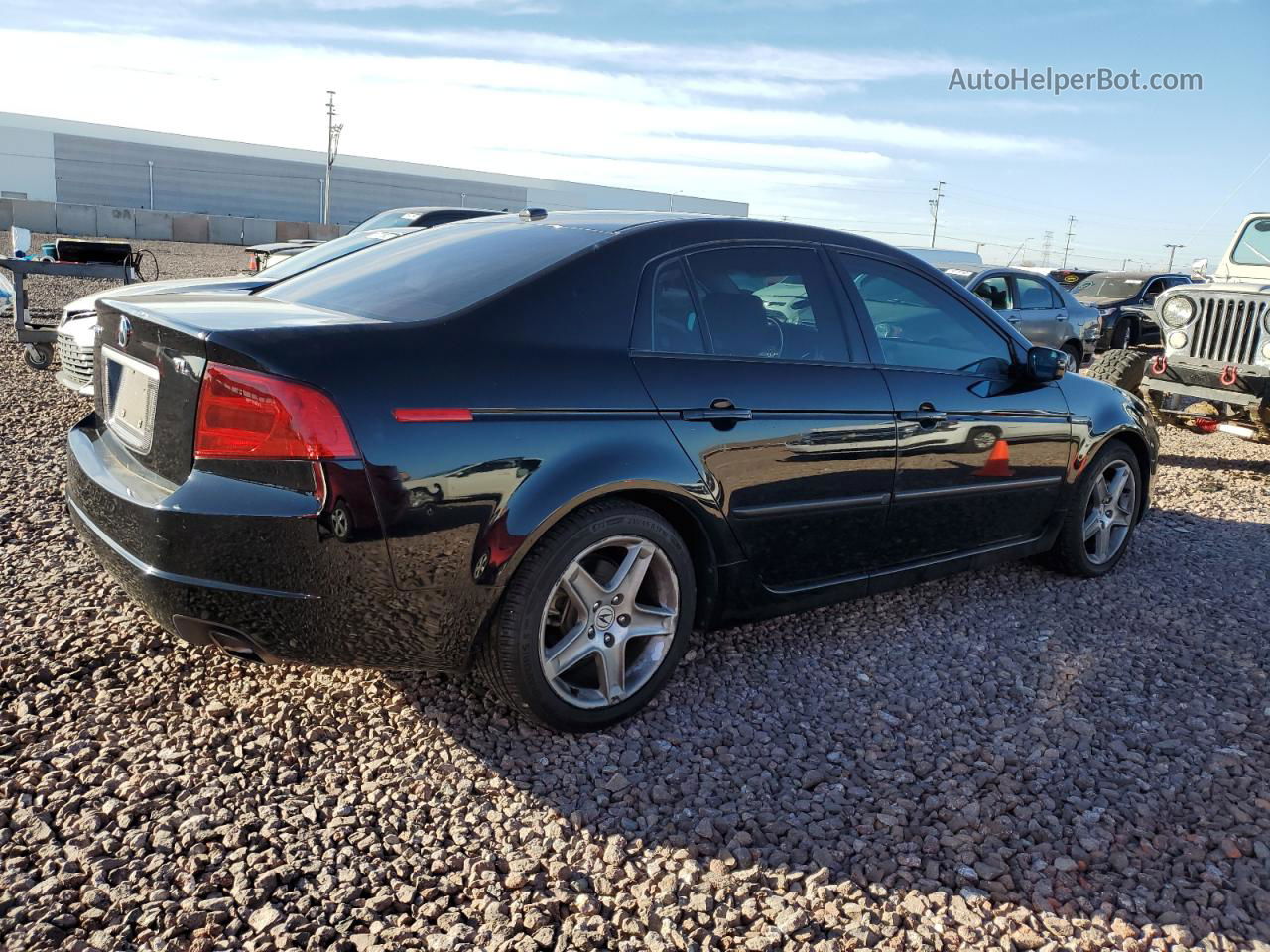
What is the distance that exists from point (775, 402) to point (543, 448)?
0.94 meters

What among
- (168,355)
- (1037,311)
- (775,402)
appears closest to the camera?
(168,355)

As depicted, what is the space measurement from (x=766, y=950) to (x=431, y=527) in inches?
50.8

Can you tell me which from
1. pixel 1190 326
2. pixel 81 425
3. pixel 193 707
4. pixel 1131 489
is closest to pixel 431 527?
pixel 193 707

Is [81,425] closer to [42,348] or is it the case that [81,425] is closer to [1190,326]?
[42,348]

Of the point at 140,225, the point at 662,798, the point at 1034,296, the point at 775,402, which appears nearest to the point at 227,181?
the point at 140,225

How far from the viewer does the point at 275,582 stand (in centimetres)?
256

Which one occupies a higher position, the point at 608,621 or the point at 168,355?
the point at 168,355

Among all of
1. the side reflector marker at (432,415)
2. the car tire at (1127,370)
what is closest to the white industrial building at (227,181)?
the car tire at (1127,370)

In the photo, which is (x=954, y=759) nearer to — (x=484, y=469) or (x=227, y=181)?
(x=484, y=469)

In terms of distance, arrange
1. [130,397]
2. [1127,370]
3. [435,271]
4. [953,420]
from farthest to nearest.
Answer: [1127,370], [953,420], [435,271], [130,397]

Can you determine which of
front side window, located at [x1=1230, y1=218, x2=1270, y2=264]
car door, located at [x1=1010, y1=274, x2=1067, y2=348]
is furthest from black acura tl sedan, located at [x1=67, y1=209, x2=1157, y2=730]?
car door, located at [x1=1010, y1=274, x2=1067, y2=348]

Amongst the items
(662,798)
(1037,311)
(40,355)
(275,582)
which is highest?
(1037,311)

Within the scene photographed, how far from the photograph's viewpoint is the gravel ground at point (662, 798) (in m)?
2.31

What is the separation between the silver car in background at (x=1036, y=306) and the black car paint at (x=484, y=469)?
9.20 meters
